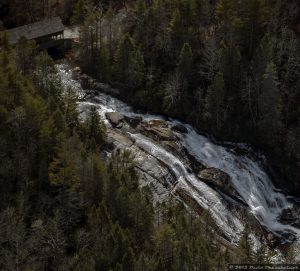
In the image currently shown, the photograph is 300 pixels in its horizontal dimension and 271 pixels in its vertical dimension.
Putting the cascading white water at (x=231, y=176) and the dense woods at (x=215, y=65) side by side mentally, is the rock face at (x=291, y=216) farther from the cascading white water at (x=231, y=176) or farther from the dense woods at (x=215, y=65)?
the dense woods at (x=215, y=65)

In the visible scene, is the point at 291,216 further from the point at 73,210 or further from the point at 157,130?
the point at 73,210

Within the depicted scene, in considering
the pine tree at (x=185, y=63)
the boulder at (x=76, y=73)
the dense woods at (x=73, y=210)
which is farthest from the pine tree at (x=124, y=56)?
the dense woods at (x=73, y=210)

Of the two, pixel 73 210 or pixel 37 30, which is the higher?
pixel 37 30

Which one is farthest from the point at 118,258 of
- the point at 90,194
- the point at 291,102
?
the point at 291,102

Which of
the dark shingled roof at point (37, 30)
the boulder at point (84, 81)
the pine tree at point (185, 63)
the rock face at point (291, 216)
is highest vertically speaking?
the dark shingled roof at point (37, 30)

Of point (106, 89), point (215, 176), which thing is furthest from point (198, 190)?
point (106, 89)
